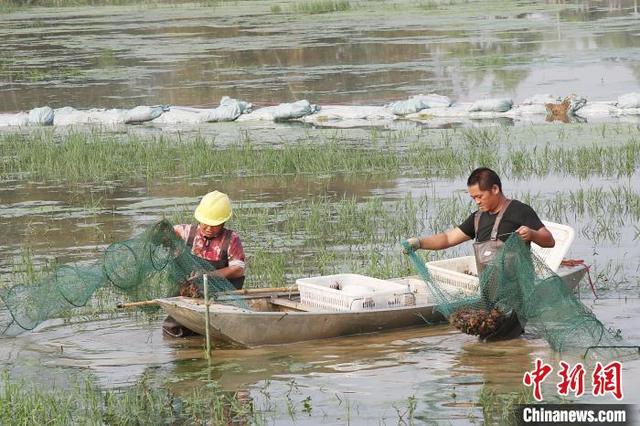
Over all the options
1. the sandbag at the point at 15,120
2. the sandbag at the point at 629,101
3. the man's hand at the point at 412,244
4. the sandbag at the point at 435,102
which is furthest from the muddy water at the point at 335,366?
the sandbag at the point at 15,120

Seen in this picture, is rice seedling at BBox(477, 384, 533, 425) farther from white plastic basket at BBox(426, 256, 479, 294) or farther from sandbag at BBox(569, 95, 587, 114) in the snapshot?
sandbag at BBox(569, 95, 587, 114)

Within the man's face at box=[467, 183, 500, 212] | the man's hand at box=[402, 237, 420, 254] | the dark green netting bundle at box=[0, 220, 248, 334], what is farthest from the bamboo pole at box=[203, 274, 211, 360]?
the man's face at box=[467, 183, 500, 212]

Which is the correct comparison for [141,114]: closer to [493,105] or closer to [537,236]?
[493,105]

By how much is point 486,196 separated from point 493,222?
22 cm

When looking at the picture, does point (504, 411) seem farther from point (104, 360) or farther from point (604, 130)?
point (604, 130)

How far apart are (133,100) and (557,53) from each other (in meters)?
8.63

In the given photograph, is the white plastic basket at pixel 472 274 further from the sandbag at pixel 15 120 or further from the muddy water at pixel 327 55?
the sandbag at pixel 15 120

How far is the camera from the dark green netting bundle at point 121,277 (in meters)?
8.26

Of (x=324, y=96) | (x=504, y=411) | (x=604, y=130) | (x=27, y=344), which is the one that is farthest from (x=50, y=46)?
(x=504, y=411)

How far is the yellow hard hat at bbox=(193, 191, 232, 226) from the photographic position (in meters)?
8.42

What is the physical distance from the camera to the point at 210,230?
855 cm

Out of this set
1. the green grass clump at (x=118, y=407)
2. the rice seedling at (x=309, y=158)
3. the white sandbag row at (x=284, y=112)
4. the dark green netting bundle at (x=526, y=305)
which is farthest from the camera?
the white sandbag row at (x=284, y=112)

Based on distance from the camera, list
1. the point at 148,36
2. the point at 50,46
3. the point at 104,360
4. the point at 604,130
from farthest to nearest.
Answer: the point at 148,36 → the point at 50,46 → the point at 604,130 → the point at 104,360

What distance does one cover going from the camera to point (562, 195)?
12.5 metres
